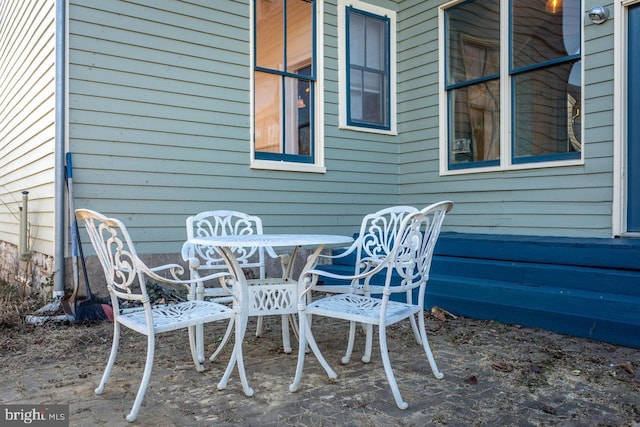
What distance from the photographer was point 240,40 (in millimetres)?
4828

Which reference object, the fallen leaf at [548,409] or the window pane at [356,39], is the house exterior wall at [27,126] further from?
the fallen leaf at [548,409]

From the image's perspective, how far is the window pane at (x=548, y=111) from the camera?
4359 millimetres

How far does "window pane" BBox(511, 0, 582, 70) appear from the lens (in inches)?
172

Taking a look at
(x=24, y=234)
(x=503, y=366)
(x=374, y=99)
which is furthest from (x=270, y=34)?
(x=503, y=366)

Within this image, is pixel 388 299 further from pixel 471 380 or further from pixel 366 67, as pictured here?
pixel 366 67

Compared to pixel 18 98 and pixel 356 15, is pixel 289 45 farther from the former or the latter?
pixel 18 98

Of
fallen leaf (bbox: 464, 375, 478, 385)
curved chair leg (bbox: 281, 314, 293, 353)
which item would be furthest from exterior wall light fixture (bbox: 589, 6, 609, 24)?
curved chair leg (bbox: 281, 314, 293, 353)

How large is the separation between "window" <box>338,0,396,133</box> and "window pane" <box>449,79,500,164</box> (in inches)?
32.1

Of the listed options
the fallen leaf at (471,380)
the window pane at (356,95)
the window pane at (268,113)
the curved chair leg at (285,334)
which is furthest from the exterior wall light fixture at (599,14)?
the curved chair leg at (285,334)

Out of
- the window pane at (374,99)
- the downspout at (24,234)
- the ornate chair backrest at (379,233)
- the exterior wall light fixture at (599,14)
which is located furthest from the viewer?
the window pane at (374,99)

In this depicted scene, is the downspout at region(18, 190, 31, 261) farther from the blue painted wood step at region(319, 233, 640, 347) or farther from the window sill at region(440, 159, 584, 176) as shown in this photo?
the window sill at region(440, 159, 584, 176)

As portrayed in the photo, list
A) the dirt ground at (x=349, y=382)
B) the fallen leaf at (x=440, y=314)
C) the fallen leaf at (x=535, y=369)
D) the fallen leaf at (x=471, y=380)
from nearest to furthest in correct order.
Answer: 1. the dirt ground at (x=349, y=382)
2. the fallen leaf at (x=471, y=380)
3. the fallen leaf at (x=535, y=369)
4. the fallen leaf at (x=440, y=314)

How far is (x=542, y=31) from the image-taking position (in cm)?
461

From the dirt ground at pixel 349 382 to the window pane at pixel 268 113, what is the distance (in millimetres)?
2367
